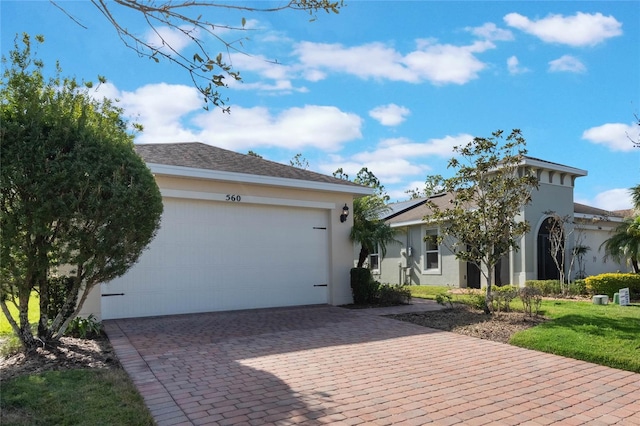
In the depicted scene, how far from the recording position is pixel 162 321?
9.23 meters

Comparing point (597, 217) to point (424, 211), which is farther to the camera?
point (424, 211)

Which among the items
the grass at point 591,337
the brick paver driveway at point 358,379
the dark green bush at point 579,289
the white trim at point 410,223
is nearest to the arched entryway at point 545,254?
the dark green bush at point 579,289

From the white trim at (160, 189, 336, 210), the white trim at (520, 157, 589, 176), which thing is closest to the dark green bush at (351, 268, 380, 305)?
the white trim at (160, 189, 336, 210)

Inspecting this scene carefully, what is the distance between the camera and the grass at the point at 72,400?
4.00 m

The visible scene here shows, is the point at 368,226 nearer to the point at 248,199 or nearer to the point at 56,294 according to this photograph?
the point at 248,199

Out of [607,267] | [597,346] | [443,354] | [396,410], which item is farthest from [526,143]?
[607,267]

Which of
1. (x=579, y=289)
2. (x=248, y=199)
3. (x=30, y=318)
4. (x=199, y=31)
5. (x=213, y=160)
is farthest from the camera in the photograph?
(x=579, y=289)

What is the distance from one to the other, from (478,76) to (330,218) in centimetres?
501

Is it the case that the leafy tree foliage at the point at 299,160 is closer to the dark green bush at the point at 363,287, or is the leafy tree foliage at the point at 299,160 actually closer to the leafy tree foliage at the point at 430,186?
the leafy tree foliage at the point at 430,186

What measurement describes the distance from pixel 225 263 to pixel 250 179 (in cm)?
205

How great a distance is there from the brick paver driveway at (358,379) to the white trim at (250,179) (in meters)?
3.29

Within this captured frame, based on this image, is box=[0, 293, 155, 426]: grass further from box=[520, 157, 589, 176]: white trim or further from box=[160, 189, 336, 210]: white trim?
box=[520, 157, 589, 176]: white trim

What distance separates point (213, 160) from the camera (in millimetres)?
11266

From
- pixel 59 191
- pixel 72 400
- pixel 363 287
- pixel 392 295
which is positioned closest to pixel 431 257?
pixel 392 295
